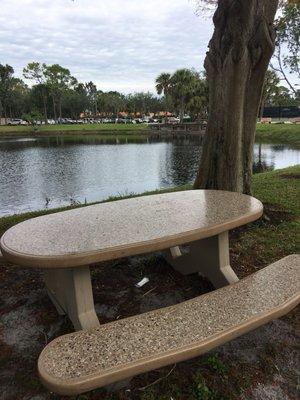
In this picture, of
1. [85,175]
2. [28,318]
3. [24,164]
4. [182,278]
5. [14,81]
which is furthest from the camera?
[14,81]

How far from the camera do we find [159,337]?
196cm

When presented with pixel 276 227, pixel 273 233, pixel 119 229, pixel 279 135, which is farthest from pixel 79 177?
pixel 279 135

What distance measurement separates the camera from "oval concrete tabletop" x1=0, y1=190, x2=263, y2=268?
2135 millimetres

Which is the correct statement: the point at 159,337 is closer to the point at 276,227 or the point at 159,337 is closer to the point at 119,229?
the point at 119,229

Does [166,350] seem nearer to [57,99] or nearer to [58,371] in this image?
[58,371]

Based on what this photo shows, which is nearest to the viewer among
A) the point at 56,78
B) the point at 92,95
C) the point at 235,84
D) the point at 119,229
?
the point at 119,229

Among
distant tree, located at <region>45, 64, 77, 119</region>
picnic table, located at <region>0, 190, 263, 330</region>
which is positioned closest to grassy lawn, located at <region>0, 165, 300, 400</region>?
picnic table, located at <region>0, 190, 263, 330</region>

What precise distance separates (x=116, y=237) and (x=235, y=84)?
10.1 ft

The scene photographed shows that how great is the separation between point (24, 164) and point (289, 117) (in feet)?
201

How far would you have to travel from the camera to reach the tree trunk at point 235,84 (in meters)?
4.50

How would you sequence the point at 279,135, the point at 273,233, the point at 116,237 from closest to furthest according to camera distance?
1. the point at 116,237
2. the point at 273,233
3. the point at 279,135

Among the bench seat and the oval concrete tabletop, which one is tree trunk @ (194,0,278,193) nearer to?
the oval concrete tabletop

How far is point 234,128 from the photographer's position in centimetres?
470

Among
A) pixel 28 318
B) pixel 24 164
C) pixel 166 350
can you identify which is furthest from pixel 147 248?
pixel 24 164
